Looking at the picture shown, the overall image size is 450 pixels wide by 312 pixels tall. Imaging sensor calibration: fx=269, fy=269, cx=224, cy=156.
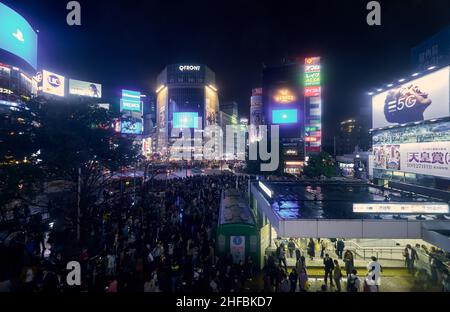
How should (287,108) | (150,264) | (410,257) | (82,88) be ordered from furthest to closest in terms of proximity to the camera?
(287,108) < (82,88) < (410,257) < (150,264)

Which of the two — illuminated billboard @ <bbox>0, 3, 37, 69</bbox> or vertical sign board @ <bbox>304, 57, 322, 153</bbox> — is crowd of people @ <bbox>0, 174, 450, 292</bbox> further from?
vertical sign board @ <bbox>304, 57, 322, 153</bbox>

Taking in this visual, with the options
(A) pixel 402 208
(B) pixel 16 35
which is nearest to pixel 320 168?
(A) pixel 402 208

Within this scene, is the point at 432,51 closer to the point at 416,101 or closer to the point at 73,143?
the point at 416,101

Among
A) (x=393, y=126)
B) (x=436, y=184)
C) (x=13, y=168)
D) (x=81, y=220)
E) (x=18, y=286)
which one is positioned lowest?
(x=18, y=286)

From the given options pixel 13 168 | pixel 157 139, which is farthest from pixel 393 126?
pixel 157 139

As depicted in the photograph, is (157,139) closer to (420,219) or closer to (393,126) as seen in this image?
(393,126)

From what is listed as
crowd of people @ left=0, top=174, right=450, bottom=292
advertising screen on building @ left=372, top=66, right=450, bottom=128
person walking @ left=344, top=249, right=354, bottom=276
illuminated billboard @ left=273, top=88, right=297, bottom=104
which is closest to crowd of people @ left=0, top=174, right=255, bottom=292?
crowd of people @ left=0, top=174, right=450, bottom=292

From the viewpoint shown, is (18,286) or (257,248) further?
(257,248)

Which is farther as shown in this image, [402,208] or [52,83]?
[52,83]
